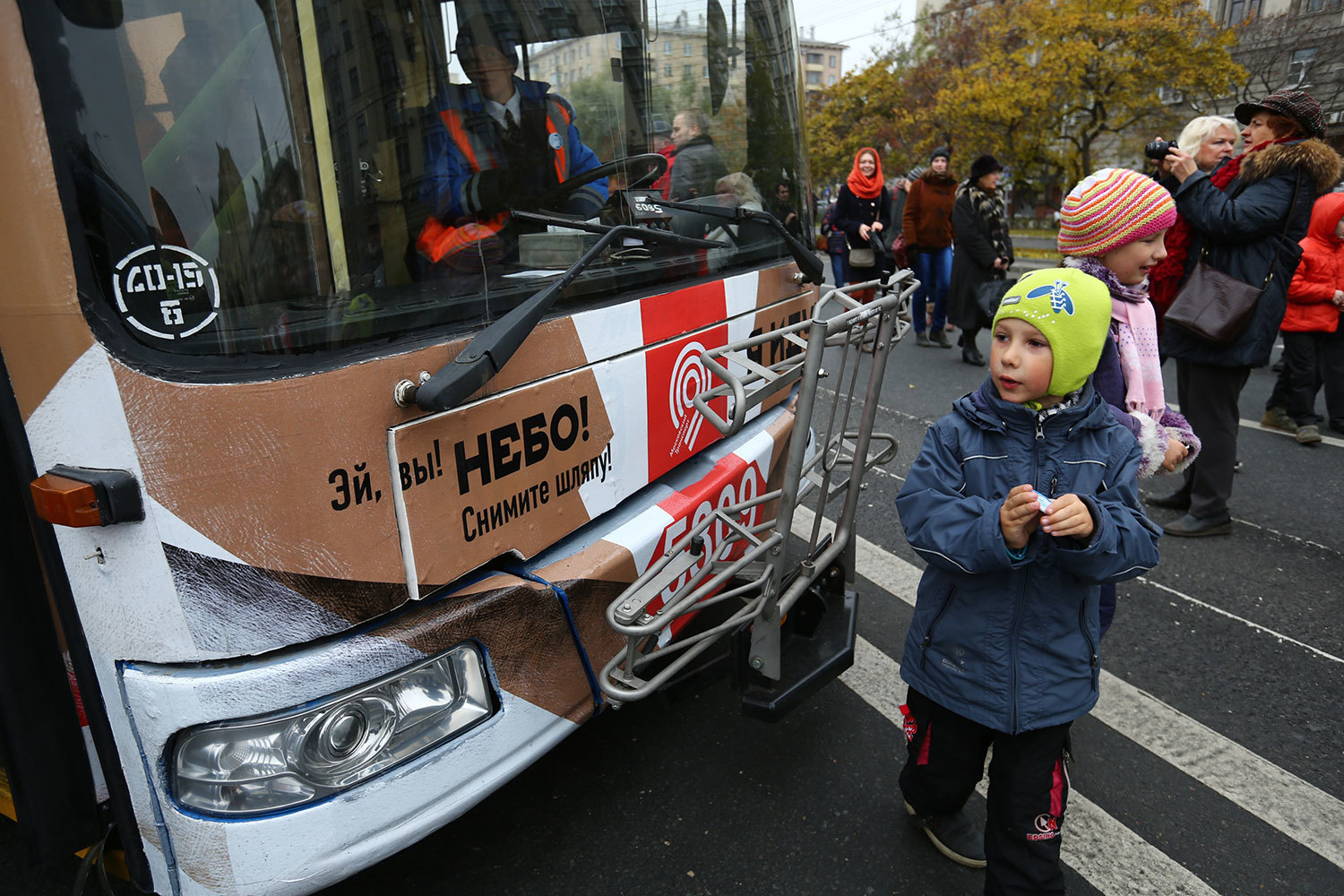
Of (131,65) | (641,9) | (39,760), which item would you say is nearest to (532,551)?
(39,760)

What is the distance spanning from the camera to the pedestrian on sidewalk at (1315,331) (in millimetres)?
5418

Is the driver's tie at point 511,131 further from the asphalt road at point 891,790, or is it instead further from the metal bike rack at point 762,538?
the asphalt road at point 891,790

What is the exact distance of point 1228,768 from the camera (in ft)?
8.32

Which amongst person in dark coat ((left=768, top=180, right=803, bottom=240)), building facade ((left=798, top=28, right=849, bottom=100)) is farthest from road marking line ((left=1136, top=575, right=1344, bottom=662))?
building facade ((left=798, top=28, right=849, bottom=100))

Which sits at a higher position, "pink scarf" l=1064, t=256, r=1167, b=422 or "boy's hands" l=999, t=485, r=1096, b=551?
"pink scarf" l=1064, t=256, r=1167, b=422

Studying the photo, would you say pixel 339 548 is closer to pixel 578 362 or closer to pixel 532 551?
pixel 532 551

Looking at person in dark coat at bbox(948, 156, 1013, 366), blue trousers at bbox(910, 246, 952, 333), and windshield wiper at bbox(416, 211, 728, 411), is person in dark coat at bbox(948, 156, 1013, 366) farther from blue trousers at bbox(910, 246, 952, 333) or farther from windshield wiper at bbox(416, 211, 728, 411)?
windshield wiper at bbox(416, 211, 728, 411)

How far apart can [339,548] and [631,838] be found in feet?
4.08

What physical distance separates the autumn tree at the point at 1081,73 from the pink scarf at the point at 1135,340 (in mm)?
24038

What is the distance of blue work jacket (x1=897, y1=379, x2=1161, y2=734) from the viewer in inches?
70.6

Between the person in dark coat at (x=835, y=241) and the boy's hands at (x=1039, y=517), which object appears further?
the person in dark coat at (x=835, y=241)

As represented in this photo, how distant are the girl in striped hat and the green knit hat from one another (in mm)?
373

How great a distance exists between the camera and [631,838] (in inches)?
89.1

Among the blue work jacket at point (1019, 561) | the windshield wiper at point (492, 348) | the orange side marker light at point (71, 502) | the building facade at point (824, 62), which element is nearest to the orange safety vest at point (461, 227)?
the windshield wiper at point (492, 348)
